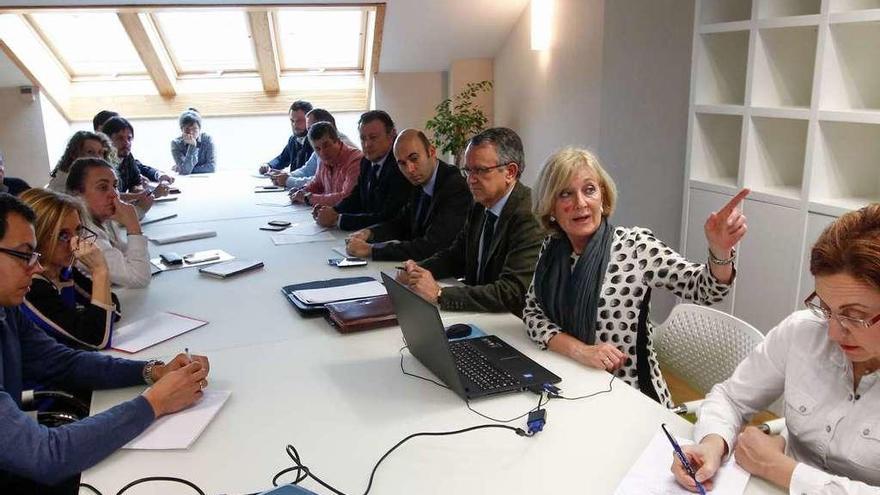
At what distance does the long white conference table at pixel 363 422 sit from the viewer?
1.27 metres

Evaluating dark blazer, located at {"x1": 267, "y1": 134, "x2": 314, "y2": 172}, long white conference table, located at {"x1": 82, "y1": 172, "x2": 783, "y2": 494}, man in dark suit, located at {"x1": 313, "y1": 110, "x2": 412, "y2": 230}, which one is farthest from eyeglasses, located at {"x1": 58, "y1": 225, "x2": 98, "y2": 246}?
dark blazer, located at {"x1": 267, "y1": 134, "x2": 314, "y2": 172}

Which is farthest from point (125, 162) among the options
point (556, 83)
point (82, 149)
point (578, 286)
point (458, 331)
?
point (578, 286)

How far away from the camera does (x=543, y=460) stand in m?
1.31

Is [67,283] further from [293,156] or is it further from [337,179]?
[293,156]

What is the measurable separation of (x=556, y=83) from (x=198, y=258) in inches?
116

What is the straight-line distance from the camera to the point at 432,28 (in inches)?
228

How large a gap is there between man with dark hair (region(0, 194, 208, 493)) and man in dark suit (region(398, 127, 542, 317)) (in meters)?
0.83

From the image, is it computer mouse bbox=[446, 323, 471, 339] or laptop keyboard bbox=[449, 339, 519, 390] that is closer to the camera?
laptop keyboard bbox=[449, 339, 519, 390]

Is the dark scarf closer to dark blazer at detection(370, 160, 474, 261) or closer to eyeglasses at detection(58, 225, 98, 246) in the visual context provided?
dark blazer at detection(370, 160, 474, 261)

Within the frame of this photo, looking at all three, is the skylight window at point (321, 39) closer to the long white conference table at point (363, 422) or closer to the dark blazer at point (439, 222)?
the dark blazer at point (439, 222)

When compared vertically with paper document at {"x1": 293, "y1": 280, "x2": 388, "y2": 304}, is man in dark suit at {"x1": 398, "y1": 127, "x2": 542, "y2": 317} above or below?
above

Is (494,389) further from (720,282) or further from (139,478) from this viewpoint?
(139,478)

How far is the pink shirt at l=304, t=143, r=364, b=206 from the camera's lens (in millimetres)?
4367

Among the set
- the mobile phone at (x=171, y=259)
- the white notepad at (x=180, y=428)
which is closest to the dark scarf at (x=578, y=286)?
the white notepad at (x=180, y=428)
